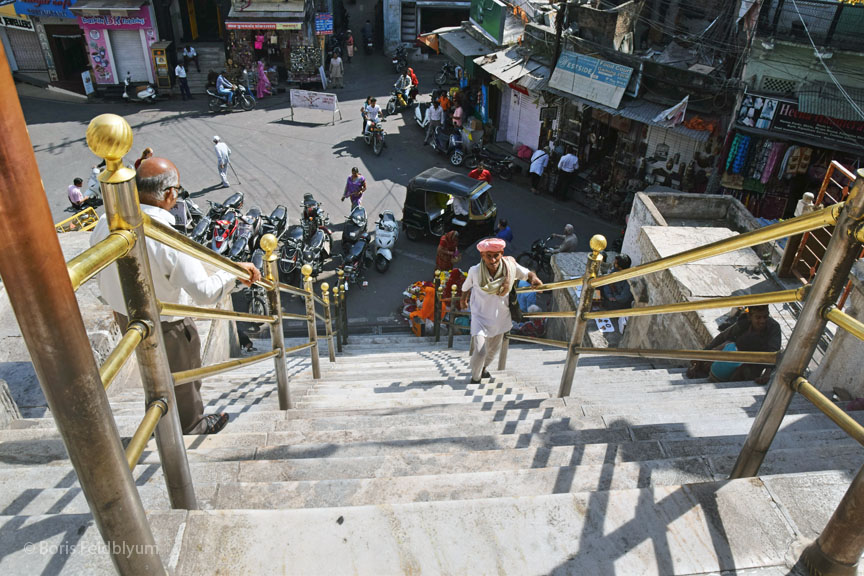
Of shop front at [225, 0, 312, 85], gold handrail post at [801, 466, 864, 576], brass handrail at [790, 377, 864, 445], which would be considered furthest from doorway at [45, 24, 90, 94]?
gold handrail post at [801, 466, 864, 576]

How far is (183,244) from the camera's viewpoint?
2.26 metres

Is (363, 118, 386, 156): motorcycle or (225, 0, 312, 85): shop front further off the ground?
(225, 0, 312, 85): shop front

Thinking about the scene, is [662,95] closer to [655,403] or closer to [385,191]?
[385,191]

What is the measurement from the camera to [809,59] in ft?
38.3

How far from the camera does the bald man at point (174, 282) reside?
121 inches

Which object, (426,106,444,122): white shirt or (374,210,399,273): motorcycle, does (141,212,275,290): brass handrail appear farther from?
(426,106,444,122): white shirt

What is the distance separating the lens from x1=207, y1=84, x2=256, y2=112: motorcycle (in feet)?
71.8

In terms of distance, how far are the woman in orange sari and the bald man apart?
7.55 metres

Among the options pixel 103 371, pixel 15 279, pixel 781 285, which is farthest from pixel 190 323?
pixel 781 285

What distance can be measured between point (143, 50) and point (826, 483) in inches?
1013

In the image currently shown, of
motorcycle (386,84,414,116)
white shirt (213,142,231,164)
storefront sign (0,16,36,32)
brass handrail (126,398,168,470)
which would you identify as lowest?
motorcycle (386,84,414,116)

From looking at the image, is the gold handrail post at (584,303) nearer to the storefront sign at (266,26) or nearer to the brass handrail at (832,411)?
the brass handrail at (832,411)

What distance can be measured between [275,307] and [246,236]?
883 cm

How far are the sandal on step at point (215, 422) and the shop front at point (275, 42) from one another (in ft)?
72.4
